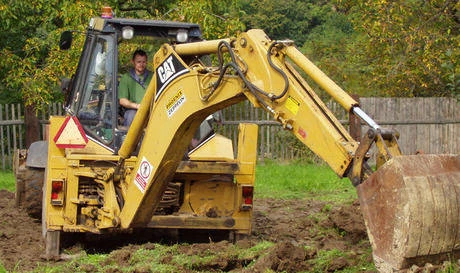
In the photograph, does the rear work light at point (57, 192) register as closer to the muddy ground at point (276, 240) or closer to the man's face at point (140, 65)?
the muddy ground at point (276, 240)

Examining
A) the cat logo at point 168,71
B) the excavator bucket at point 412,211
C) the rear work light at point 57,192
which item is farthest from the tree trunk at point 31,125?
the excavator bucket at point 412,211

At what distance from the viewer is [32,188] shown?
971cm

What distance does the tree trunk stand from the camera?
17.1 meters

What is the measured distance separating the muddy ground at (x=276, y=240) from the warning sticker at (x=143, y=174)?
1.98ft

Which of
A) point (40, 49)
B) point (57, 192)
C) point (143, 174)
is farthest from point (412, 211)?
point (40, 49)

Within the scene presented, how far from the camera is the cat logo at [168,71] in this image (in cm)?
742

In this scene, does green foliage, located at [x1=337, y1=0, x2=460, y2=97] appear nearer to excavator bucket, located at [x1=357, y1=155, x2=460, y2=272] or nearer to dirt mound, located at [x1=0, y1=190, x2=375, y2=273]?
dirt mound, located at [x1=0, y1=190, x2=375, y2=273]

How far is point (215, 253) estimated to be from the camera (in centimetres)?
778

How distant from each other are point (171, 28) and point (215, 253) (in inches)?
103

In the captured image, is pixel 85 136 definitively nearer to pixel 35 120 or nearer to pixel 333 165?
pixel 333 165

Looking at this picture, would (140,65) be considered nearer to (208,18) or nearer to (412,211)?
(412,211)

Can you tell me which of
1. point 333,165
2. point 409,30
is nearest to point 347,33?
point 409,30

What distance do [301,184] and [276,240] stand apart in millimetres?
5350

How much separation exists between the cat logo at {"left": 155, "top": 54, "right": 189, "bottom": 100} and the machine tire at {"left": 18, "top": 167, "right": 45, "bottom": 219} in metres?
2.65
